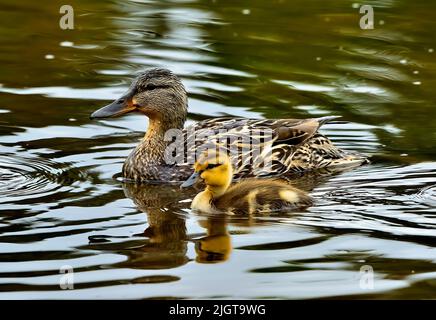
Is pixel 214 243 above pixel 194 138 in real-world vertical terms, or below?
below

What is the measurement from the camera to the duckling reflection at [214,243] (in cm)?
730

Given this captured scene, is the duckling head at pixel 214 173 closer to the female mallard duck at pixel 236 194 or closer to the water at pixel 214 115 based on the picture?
the female mallard duck at pixel 236 194

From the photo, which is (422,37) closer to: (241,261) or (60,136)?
(60,136)

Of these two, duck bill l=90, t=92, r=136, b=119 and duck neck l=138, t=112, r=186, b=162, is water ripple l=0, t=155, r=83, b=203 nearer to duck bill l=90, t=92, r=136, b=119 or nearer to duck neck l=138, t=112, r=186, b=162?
duck bill l=90, t=92, r=136, b=119

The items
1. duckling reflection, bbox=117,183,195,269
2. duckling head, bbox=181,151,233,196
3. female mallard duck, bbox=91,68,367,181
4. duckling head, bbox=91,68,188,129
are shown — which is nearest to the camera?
duckling reflection, bbox=117,183,195,269

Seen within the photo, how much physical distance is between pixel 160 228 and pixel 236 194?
2.11 ft

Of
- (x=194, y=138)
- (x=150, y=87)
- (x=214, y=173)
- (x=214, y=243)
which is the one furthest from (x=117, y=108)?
(x=214, y=243)

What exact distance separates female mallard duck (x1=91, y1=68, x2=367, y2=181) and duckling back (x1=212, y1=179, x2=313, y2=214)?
114 centimetres

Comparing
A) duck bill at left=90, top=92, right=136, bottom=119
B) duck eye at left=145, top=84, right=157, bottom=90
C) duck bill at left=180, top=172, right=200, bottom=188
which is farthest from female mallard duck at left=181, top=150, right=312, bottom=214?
duck eye at left=145, top=84, right=157, bottom=90

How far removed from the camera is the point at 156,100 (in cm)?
981

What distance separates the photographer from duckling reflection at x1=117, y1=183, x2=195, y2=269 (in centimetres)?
722

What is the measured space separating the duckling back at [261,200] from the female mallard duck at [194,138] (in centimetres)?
114

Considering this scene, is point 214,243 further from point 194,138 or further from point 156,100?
point 156,100

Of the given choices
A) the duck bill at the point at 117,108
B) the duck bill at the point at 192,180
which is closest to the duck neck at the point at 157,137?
the duck bill at the point at 117,108
